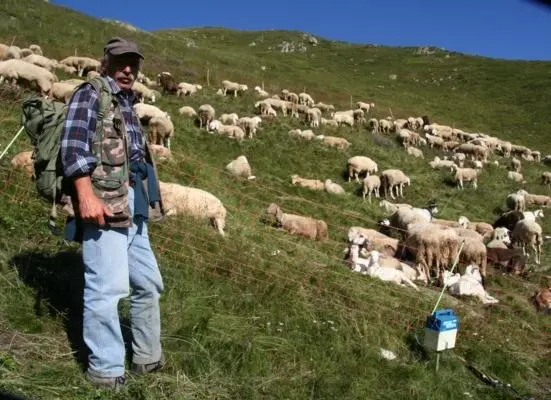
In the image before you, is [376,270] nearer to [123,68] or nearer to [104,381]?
[104,381]

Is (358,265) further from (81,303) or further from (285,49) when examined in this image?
(285,49)

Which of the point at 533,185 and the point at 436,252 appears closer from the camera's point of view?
the point at 436,252

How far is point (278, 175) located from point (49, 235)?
1185 centimetres

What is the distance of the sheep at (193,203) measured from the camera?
913 cm

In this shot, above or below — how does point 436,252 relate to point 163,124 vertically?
below

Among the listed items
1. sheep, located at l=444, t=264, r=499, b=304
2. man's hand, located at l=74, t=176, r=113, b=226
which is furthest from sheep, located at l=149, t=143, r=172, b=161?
man's hand, located at l=74, t=176, r=113, b=226

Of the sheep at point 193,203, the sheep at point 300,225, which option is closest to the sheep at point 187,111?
the sheep at point 300,225

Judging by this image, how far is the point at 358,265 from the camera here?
1007cm

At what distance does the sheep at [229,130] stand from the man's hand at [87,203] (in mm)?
16250

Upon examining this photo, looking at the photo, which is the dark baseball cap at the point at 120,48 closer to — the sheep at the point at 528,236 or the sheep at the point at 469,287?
the sheep at the point at 469,287

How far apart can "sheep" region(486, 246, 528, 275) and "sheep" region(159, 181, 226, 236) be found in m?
7.55

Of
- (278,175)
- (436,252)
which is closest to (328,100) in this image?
(278,175)

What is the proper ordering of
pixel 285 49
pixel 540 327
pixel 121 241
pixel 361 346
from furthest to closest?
pixel 285 49, pixel 540 327, pixel 361 346, pixel 121 241

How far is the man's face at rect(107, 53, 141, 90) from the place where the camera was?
3.74 metres
